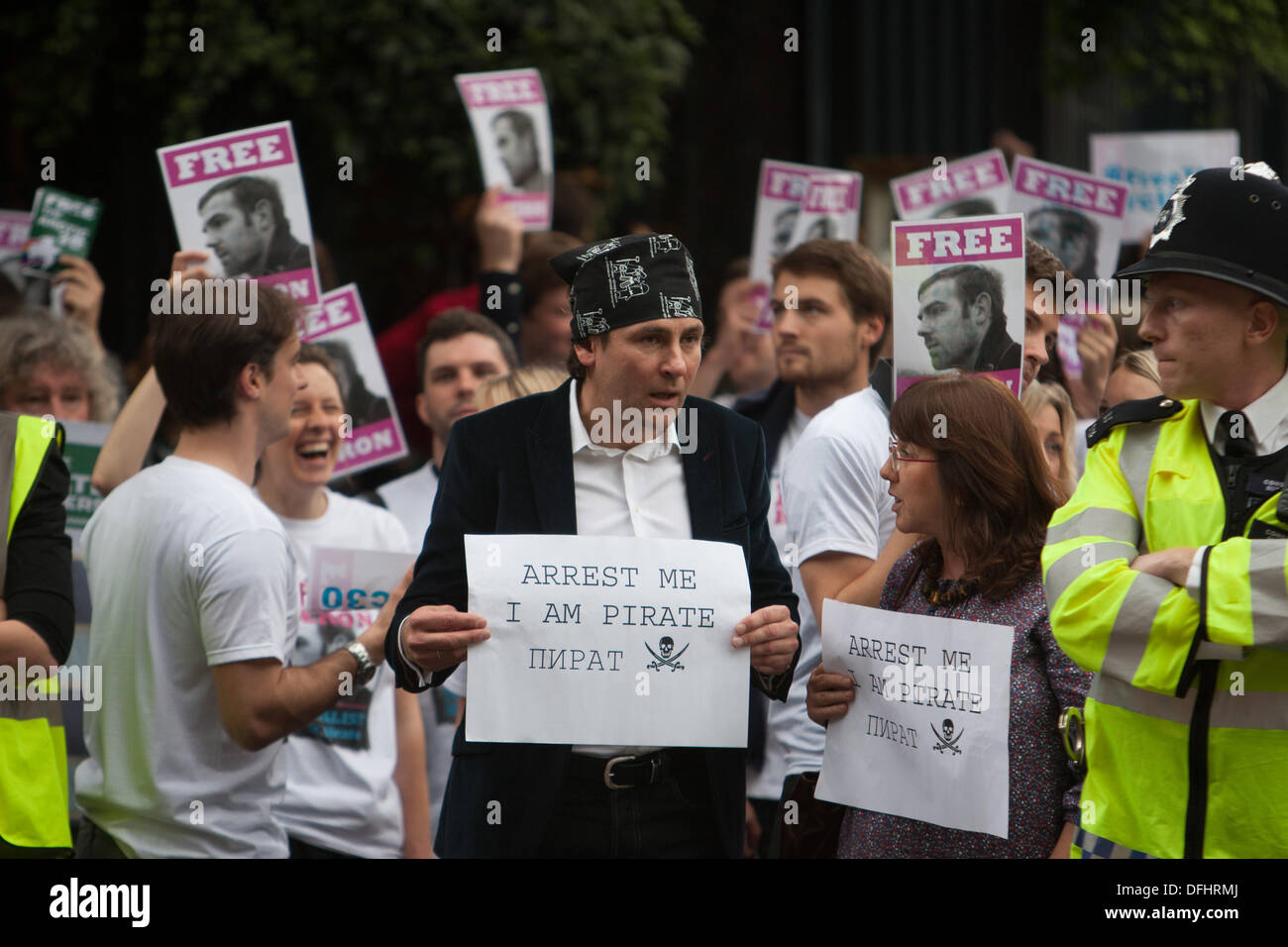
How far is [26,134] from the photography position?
9531 mm

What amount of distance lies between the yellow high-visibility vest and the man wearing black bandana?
730 mm

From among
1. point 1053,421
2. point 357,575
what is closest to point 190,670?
point 357,575

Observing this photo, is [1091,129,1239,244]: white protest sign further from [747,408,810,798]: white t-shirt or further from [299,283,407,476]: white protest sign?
[299,283,407,476]: white protest sign

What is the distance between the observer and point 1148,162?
669 cm

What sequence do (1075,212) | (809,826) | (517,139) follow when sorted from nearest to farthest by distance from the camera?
1. (809,826)
2. (1075,212)
3. (517,139)

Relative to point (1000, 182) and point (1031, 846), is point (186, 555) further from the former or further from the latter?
point (1000, 182)

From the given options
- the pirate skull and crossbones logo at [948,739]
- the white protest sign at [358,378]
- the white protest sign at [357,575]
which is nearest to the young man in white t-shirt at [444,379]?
the white protest sign at [358,378]

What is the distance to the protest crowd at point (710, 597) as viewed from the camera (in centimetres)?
266

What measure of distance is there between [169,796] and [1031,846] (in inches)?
73.2

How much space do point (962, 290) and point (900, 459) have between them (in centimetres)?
71

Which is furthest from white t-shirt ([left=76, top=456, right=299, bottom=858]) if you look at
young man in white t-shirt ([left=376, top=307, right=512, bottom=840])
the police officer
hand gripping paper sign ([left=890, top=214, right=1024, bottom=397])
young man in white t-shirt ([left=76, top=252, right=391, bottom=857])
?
the police officer

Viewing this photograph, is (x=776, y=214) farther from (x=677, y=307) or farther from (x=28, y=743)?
(x=28, y=743)

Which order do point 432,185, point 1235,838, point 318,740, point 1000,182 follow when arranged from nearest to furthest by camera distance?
point 1235,838 → point 318,740 → point 1000,182 → point 432,185

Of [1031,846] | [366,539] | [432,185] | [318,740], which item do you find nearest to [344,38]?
[432,185]
